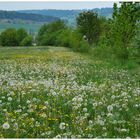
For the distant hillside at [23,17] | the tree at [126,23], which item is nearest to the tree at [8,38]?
the distant hillside at [23,17]

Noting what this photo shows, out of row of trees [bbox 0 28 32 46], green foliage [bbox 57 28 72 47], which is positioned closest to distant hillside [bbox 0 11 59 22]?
row of trees [bbox 0 28 32 46]

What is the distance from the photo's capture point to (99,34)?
71.2 m

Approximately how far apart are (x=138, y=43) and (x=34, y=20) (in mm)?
80936

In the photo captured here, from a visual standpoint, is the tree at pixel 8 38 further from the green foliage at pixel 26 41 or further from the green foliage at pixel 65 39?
the green foliage at pixel 65 39

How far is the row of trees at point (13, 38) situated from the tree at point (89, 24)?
85.5ft

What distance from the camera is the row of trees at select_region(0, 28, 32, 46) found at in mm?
95875

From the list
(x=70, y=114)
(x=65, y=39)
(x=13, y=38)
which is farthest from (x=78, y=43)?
(x=70, y=114)

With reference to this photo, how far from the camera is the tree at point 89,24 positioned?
6881 centimetres

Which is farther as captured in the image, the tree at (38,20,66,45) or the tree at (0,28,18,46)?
the tree at (0,28,18,46)

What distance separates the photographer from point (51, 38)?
90.2 metres

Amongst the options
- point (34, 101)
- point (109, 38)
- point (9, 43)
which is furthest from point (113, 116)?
point (9, 43)

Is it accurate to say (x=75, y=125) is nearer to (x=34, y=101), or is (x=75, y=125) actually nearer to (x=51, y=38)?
(x=34, y=101)

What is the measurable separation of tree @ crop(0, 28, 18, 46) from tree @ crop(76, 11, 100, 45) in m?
28.6

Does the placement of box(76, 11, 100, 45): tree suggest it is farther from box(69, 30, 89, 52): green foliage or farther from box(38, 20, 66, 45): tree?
box(38, 20, 66, 45): tree
